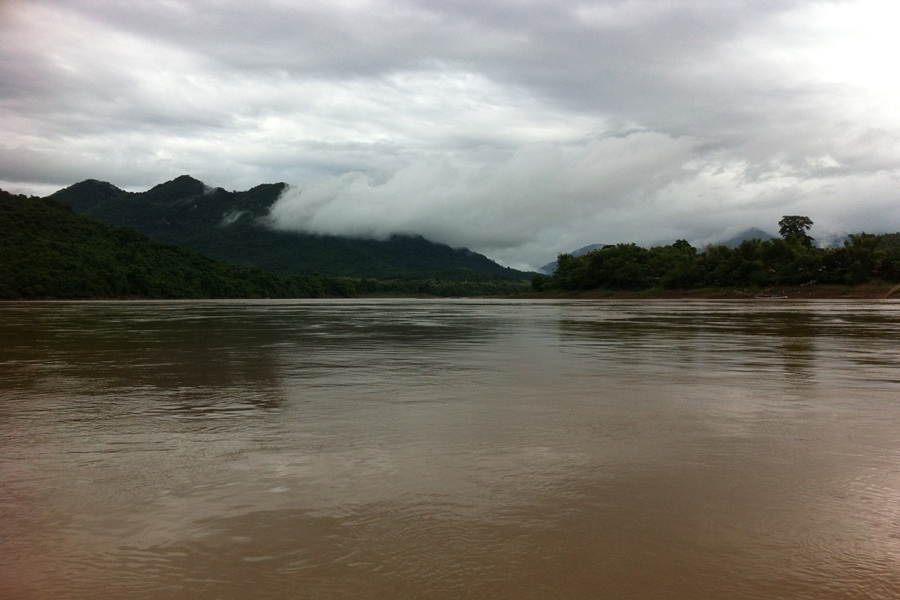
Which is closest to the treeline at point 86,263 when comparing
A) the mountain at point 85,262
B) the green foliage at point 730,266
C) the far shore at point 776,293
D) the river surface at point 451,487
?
the mountain at point 85,262

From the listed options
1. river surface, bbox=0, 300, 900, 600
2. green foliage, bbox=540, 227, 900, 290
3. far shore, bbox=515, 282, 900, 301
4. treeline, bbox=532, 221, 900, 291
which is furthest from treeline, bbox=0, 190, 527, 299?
river surface, bbox=0, 300, 900, 600

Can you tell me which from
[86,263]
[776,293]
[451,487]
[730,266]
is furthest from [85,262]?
[451,487]

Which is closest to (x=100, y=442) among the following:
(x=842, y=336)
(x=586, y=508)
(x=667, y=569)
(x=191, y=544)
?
(x=191, y=544)

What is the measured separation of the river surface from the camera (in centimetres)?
442

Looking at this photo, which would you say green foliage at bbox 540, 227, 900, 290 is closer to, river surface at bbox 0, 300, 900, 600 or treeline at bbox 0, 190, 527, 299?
treeline at bbox 0, 190, 527, 299

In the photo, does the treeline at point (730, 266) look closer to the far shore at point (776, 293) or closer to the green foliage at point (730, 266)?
the green foliage at point (730, 266)

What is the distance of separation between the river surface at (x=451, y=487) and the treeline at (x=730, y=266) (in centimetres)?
10459

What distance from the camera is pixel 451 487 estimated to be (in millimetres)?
6250

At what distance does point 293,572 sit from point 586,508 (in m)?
2.51

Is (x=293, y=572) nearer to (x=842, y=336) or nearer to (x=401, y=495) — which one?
(x=401, y=495)

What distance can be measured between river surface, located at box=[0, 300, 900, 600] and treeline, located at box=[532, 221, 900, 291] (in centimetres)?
10459

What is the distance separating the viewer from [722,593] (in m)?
4.18

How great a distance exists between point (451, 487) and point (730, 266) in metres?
125

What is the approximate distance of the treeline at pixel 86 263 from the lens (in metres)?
101
